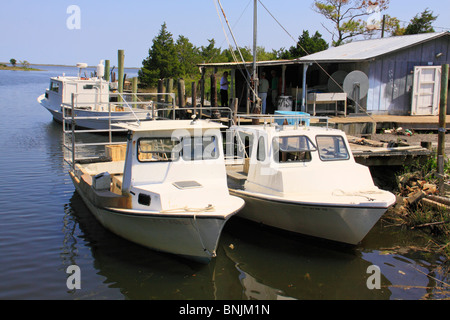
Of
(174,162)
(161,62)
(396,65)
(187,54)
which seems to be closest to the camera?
(174,162)

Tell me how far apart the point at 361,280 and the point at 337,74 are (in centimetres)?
1469

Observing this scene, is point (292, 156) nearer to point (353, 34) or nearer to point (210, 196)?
point (210, 196)

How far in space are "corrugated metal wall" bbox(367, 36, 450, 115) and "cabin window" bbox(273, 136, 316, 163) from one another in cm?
1082

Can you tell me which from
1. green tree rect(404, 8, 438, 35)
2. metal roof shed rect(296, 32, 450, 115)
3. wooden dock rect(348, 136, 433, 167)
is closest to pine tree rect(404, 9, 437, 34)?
green tree rect(404, 8, 438, 35)

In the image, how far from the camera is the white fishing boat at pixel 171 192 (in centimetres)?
850

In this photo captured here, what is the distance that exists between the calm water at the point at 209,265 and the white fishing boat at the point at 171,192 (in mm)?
520

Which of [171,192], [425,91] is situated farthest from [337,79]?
[171,192]

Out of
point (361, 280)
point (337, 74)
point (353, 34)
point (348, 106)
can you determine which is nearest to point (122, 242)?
point (361, 280)

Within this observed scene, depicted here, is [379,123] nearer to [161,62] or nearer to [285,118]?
[285,118]

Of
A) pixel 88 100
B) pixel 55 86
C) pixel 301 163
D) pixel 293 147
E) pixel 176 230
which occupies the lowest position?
pixel 176 230

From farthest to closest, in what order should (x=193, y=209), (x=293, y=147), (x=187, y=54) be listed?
(x=187, y=54) < (x=293, y=147) < (x=193, y=209)

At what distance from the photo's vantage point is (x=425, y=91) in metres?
20.7

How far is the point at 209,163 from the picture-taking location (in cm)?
975

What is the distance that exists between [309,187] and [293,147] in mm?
1039
